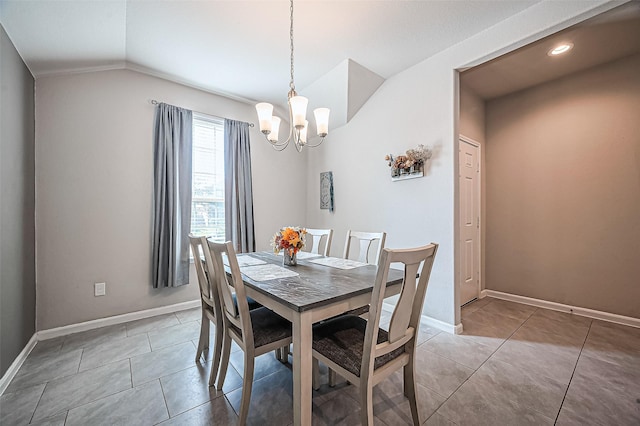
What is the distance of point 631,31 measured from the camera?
2.32 m

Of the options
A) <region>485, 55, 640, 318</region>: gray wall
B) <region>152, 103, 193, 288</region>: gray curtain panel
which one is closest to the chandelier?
<region>152, 103, 193, 288</region>: gray curtain panel

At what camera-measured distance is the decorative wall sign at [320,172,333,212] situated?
3912 millimetres

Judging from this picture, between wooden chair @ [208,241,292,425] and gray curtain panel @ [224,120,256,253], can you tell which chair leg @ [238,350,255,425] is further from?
gray curtain panel @ [224,120,256,253]

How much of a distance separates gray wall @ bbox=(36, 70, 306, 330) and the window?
364 millimetres

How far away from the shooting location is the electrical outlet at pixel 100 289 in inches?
105

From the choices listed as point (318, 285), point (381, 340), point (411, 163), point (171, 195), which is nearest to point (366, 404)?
point (381, 340)

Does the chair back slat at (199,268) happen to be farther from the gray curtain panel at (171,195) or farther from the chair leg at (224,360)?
the gray curtain panel at (171,195)

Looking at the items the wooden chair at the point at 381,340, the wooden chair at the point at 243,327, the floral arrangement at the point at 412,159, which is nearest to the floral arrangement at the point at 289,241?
the wooden chair at the point at 243,327

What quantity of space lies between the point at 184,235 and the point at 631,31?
4866 millimetres

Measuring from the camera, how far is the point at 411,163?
9.19ft

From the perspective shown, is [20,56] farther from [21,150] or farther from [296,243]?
[296,243]

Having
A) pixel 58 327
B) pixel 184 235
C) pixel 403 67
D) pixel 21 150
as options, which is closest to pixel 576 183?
pixel 403 67

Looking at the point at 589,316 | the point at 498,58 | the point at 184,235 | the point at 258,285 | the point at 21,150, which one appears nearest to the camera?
the point at 258,285

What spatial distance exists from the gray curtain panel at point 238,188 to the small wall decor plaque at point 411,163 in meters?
1.97
